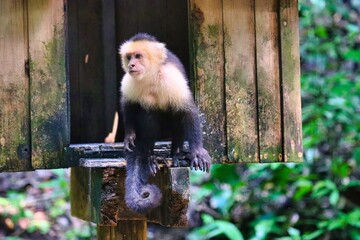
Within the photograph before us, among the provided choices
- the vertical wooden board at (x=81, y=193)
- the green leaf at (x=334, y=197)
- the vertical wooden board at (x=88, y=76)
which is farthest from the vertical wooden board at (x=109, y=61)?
the green leaf at (x=334, y=197)

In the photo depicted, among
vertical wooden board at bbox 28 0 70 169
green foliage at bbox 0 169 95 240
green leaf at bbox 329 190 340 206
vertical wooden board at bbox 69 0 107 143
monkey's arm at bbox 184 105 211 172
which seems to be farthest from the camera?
green foliage at bbox 0 169 95 240

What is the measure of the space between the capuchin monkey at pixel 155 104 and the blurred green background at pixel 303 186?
2175 millimetres

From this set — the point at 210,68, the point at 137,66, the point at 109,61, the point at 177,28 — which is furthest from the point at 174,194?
the point at 109,61

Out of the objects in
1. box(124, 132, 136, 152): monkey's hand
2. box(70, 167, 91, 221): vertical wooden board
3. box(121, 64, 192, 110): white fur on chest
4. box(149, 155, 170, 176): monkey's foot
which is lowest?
box(70, 167, 91, 221): vertical wooden board

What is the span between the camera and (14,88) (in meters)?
3.26

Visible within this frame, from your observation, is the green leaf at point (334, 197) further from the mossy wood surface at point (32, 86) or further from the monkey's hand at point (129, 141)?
the mossy wood surface at point (32, 86)

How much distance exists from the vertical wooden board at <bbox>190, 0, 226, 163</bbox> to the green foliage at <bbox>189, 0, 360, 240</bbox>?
6.64 ft

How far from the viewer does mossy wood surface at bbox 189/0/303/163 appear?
3391mm

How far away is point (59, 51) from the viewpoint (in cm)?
330

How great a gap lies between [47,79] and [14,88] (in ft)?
0.57

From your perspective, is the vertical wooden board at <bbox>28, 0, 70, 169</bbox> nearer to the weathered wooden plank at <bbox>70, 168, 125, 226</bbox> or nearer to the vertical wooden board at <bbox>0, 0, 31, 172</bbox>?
the vertical wooden board at <bbox>0, 0, 31, 172</bbox>

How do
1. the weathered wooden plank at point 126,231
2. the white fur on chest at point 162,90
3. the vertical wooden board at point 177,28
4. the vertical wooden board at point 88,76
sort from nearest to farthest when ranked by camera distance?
the white fur on chest at point 162,90 < the weathered wooden plank at point 126,231 < the vertical wooden board at point 177,28 < the vertical wooden board at point 88,76

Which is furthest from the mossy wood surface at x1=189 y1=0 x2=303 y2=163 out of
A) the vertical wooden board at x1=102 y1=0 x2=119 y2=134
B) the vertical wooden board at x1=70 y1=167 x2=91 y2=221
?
the vertical wooden board at x1=102 y1=0 x2=119 y2=134

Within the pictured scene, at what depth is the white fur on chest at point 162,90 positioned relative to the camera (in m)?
3.16
